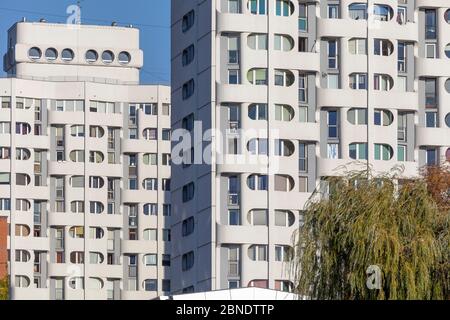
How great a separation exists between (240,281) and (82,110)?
48597 mm

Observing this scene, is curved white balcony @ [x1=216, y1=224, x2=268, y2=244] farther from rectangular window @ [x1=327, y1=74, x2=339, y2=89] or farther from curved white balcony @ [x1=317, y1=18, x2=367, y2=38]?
curved white balcony @ [x1=317, y1=18, x2=367, y2=38]

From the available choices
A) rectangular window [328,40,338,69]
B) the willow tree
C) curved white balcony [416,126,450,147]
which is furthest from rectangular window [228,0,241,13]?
the willow tree

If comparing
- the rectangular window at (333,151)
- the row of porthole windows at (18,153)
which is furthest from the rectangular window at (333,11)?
the row of porthole windows at (18,153)

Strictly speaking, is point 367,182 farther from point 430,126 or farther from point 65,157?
point 65,157

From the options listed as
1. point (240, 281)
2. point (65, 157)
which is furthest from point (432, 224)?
point (65, 157)

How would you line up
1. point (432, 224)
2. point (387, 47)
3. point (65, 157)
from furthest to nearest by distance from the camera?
1. point (65, 157)
2. point (387, 47)
3. point (432, 224)

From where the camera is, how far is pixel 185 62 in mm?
96750

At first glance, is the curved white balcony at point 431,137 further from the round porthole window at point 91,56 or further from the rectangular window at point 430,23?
the round porthole window at point 91,56

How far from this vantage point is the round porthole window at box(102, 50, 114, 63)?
145750 mm

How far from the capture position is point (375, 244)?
4869 cm

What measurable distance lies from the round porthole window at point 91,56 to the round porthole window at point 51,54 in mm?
2722

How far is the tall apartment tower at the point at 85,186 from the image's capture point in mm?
132750

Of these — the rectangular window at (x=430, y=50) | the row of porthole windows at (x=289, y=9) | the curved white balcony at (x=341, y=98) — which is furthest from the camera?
the rectangular window at (x=430, y=50)
